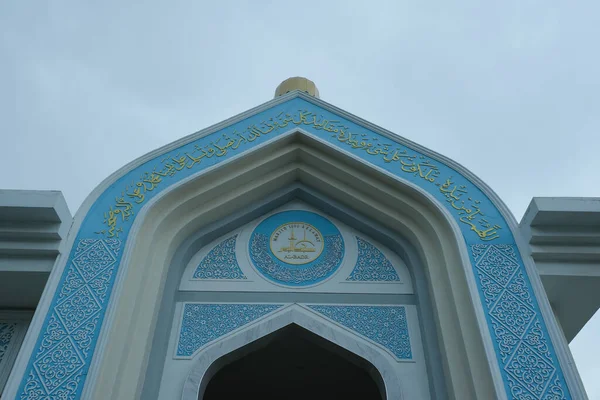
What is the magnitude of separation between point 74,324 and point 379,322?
6.95ft

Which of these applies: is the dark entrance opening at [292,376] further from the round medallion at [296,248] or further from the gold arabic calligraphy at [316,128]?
the gold arabic calligraphy at [316,128]

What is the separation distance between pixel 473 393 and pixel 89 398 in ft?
7.53

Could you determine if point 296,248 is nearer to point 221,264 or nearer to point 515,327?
point 221,264

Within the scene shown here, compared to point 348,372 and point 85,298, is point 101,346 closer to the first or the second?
point 85,298

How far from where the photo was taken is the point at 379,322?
4.10m

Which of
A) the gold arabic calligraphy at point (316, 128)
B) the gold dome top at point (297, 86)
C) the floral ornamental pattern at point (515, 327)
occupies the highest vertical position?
the gold dome top at point (297, 86)

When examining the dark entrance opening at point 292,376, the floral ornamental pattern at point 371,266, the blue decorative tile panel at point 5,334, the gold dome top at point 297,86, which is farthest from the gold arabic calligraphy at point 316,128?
the gold dome top at point 297,86

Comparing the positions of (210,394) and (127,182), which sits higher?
(127,182)

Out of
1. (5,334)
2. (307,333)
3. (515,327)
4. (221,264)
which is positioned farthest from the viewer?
(221,264)

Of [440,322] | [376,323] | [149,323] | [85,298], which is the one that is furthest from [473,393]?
[85,298]

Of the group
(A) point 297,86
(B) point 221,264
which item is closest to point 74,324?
(B) point 221,264

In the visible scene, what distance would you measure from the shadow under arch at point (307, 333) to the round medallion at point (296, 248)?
13.6 inches

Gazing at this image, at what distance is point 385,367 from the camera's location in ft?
12.5

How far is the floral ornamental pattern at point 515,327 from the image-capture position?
3271mm
